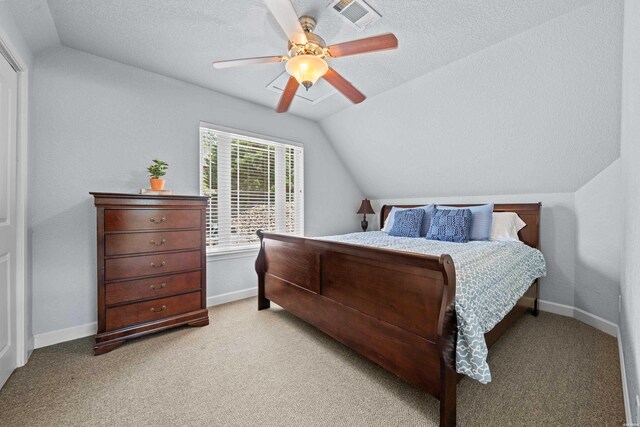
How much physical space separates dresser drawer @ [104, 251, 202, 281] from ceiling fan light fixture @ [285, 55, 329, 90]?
5.96 ft

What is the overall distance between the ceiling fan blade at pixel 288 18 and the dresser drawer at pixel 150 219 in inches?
67.7

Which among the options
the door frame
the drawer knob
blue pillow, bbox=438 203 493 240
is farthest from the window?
blue pillow, bbox=438 203 493 240

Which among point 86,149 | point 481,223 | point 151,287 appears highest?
point 86,149

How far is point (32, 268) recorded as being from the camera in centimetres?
216

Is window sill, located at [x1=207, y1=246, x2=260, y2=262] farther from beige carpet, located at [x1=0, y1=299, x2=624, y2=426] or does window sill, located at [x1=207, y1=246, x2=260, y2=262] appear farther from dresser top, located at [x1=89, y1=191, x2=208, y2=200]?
beige carpet, located at [x1=0, y1=299, x2=624, y2=426]

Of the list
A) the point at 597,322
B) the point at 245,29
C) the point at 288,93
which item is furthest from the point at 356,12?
the point at 597,322

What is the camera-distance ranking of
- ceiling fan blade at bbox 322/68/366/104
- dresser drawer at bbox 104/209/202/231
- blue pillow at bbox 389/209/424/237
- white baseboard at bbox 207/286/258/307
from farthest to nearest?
blue pillow at bbox 389/209/424/237 → white baseboard at bbox 207/286/258/307 → dresser drawer at bbox 104/209/202/231 → ceiling fan blade at bbox 322/68/366/104

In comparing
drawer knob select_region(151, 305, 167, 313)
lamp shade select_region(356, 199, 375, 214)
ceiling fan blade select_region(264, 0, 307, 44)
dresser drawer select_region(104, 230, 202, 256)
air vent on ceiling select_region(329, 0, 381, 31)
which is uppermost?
air vent on ceiling select_region(329, 0, 381, 31)

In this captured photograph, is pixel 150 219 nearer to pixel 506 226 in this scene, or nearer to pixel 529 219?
pixel 506 226

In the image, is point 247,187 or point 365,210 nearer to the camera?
point 247,187

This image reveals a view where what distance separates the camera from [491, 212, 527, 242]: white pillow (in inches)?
116

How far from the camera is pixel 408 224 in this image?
137 inches

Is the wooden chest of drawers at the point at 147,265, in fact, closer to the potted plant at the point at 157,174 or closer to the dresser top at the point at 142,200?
the dresser top at the point at 142,200

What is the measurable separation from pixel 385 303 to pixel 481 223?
6.60 ft
